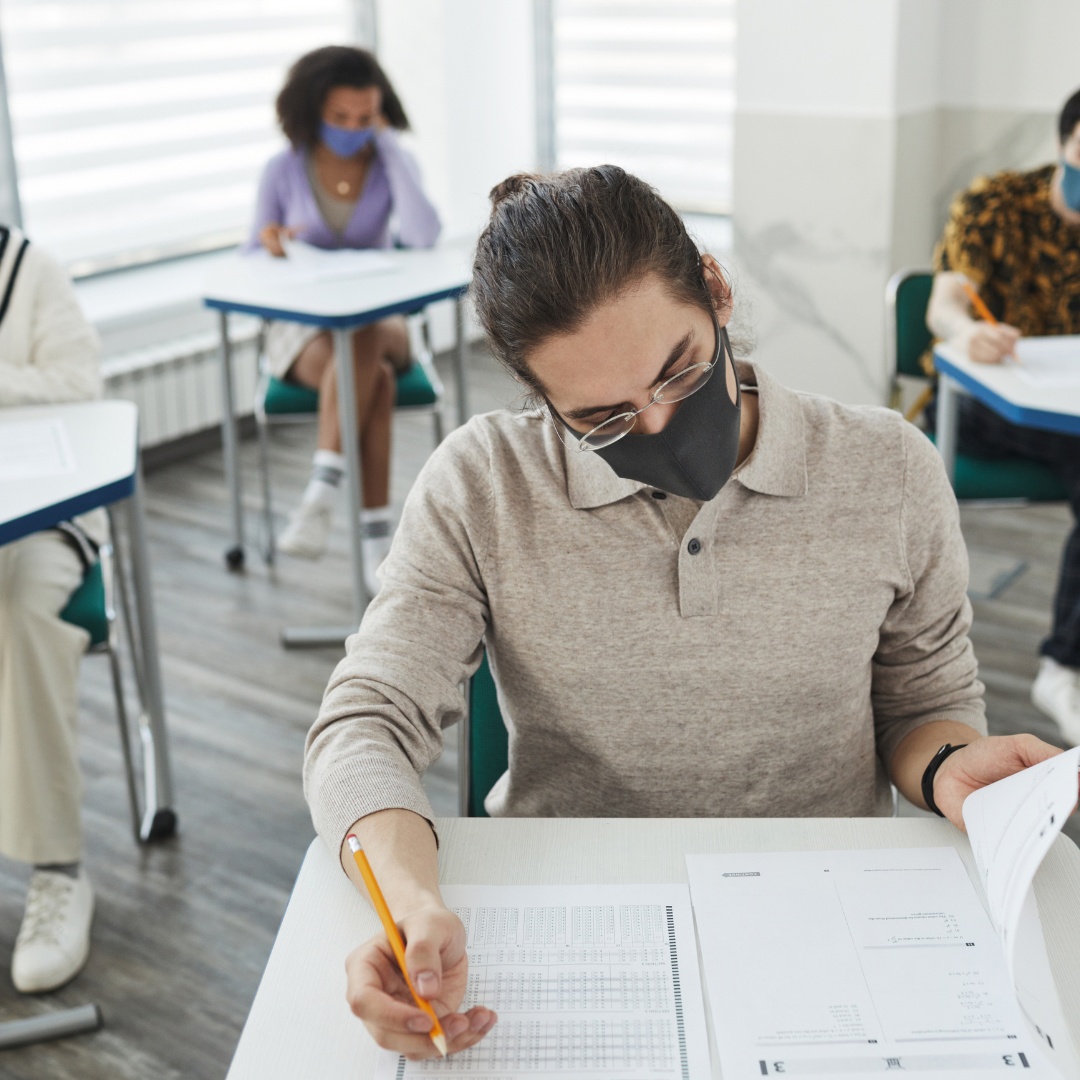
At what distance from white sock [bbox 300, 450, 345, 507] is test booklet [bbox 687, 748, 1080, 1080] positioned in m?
2.41

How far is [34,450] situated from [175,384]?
229 cm

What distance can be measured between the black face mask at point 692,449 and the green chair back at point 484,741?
0.30m

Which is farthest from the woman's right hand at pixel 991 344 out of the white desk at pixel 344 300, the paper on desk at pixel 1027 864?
the paper on desk at pixel 1027 864

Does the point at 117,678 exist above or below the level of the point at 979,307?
below

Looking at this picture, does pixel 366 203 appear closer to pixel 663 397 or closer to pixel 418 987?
pixel 663 397

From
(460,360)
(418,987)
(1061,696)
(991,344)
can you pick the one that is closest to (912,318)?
(991,344)

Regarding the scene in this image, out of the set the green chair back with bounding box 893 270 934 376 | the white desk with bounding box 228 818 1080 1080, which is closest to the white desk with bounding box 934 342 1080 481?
the green chair back with bounding box 893 270 934 376

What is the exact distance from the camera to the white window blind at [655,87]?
16.9ft

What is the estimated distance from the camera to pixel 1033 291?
9.69 feet

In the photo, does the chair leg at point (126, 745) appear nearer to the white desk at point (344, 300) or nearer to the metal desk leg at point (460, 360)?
the white desk at point (344, 300)

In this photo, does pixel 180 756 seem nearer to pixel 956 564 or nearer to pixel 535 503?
pixel 535 503

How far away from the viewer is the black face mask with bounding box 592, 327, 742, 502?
1133 millimetres

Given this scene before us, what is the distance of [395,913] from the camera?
3.11 ft

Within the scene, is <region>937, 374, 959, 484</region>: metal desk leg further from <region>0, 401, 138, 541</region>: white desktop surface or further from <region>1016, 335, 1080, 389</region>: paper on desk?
<region>0, 401, 138, 541</region>: white desktop surface
